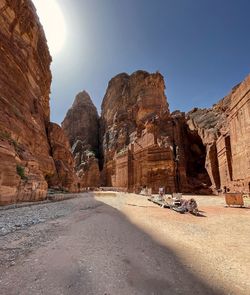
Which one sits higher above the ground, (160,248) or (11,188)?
(11,188)

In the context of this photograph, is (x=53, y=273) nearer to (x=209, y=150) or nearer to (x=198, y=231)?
(x=198, y=231)

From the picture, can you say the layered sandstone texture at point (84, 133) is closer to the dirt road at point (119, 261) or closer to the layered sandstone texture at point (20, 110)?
the layered sandstone texture at point (20, 110)

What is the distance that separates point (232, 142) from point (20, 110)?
25.2m

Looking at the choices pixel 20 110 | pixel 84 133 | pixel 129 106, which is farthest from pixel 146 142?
pixel 84 133

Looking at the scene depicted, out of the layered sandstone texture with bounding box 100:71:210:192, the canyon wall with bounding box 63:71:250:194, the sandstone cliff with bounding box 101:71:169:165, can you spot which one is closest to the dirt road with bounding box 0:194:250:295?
the canyon wall with bounding box 63:71:250:194

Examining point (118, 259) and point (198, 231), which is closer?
point (118, 259)

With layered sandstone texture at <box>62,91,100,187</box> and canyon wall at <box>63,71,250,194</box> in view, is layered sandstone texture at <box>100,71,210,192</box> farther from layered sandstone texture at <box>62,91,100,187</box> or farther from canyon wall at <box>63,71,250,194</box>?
layered sandstone texture at <box>62,91,100,187</box>

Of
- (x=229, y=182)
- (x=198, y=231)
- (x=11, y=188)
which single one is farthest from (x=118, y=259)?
(x=229, y=182)

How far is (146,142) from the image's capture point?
40.9 meters

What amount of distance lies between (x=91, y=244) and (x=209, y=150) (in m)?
32.8

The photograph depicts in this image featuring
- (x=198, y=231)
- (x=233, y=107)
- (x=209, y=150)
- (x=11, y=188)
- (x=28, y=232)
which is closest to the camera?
Answer: (x=28, y=232)

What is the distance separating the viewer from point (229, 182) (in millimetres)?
25375

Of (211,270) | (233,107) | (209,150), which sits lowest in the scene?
(211,270)

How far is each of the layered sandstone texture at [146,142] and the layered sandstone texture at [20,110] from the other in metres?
19.8
